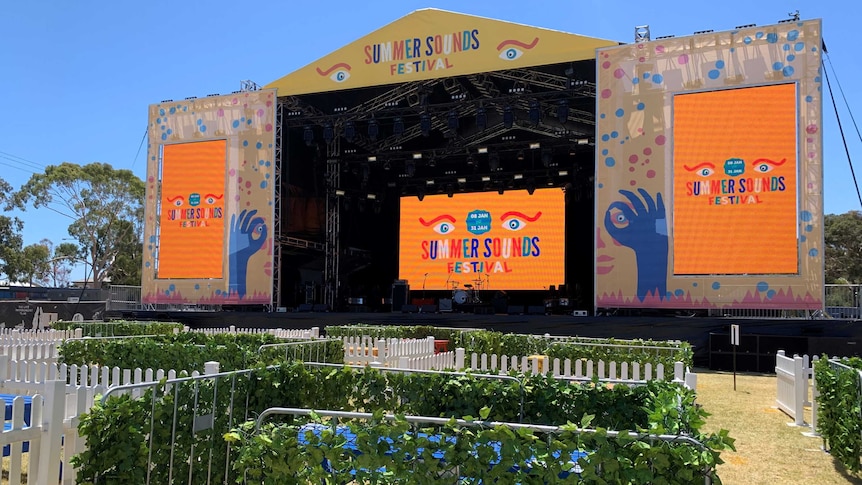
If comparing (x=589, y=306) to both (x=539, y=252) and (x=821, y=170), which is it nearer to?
(x=539, y=252)

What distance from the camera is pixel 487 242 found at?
85.6 feet

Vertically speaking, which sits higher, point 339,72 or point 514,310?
point 339,72

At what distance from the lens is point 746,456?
7230 mm

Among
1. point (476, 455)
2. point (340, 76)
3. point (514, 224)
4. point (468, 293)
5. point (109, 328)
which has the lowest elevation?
point (109, 328)

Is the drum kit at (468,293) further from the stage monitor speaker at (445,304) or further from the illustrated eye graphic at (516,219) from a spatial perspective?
the illustrated eye graphic at (516,219)

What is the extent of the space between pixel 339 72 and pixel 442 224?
8.03 meters

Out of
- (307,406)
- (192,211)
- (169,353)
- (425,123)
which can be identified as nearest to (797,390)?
(307,406)

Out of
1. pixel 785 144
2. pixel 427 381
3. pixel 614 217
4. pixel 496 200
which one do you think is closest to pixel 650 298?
pixel 614 217

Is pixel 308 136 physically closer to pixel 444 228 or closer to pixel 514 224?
pixel 444 228

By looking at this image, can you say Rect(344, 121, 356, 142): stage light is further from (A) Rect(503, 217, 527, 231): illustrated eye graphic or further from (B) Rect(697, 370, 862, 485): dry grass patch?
(B) Rect(697, 370, 862, 485): dry grass patch

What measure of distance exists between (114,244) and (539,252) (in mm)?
36699

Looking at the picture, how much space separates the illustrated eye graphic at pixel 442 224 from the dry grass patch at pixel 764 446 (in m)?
15.8

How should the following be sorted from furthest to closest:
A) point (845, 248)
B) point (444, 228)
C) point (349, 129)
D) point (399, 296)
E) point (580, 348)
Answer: point (845, 248)
point (444, 228)
point (399, 296)
point (349, 129)
point (580, 348)

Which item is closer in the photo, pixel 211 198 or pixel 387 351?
pixel 387 351
